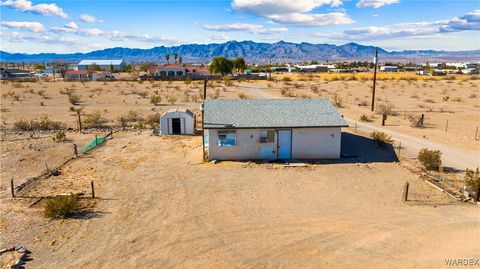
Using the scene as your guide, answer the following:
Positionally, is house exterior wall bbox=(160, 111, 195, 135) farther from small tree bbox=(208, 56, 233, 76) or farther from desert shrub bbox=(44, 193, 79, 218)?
small tree bbox=(208, 56, 233, 76)

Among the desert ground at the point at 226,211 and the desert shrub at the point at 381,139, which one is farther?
the desert shrub at the point at 381,139

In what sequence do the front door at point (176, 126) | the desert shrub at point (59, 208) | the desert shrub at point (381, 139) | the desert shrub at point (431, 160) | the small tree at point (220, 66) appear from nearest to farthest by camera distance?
the desert shrub at point (59, 208) → the desert shrub at point (431, 160) → the desert shrub at point (381, 139) → the front door at point (176, 126) → the small tree at point (220, 66)

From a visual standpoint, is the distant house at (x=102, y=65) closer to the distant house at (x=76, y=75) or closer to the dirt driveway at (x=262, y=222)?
the distant house at (x=76, y=75)

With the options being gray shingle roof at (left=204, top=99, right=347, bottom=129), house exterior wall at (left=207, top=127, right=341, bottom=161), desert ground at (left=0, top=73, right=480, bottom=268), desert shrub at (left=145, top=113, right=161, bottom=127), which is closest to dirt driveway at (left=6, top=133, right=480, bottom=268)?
desert ground at (left=0, top=73, right=480, bottom=268)

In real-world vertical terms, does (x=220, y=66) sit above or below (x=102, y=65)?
above

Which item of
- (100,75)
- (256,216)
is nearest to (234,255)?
(256,216)

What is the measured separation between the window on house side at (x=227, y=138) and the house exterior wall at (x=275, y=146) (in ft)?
0.53

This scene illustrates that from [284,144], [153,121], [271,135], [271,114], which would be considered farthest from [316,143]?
[153,121]

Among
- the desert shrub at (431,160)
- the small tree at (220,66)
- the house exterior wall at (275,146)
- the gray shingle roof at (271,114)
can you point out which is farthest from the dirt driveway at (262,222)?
the small tree at (220,66)

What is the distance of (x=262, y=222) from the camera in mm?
13883

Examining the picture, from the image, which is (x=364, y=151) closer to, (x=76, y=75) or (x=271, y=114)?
(x=271, y=114)

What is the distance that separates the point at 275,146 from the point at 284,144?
1.69ft

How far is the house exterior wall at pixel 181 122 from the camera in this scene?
28.1 m

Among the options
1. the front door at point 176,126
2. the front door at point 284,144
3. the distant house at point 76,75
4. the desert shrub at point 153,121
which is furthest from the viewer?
the distant house at point 76,75
